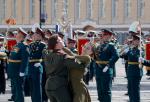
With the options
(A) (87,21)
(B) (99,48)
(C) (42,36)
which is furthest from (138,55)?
(A) (87,21)

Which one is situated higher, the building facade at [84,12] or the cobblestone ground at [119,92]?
the building facade at [84,12]

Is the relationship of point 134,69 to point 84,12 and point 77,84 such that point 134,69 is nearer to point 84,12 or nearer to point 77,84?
point 77,84

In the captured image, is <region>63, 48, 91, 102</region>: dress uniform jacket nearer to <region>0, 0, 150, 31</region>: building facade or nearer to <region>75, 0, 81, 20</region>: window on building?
<region>0, 0, 150, 31</region>: building facade

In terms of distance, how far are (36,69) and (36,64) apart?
Result: 109 millimetres

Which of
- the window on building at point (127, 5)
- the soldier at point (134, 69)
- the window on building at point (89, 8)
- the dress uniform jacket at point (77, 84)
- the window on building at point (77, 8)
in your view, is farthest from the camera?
the window on building at point (77, 8)

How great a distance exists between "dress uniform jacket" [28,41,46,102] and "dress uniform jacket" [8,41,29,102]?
269 mm

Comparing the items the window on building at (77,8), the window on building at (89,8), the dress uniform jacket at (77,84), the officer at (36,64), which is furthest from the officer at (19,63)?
the window on building at (77,8)

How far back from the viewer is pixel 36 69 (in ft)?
38.3

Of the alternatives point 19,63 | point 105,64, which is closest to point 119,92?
point 105,64

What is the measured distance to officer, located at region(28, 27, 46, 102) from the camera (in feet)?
38.3

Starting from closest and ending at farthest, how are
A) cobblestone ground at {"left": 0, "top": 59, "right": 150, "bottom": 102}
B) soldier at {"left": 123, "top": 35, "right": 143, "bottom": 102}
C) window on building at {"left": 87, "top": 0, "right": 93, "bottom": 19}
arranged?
soldier at {"left": 123, "top": 35, "right": 143, "bottom": 102} < cobblestone ground at {"left": 0, "top": 59, "right": 150, "bottom": 102} < window on building at {"left": 87, "top": 0, "right": 93, "bottom": 19}

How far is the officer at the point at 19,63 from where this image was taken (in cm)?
1132

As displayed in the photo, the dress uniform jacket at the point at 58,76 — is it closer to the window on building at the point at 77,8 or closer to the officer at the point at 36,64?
the officer at the point at 36,64

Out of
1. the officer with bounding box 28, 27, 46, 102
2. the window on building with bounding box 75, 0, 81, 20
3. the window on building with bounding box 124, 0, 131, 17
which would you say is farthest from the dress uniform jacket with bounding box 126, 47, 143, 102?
the window on building with bounding box 75, 0, 81, 20
